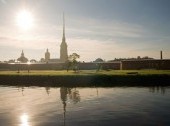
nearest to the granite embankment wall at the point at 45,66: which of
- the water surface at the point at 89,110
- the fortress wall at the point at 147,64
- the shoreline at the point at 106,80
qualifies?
the fortress wall at the point at 147,64

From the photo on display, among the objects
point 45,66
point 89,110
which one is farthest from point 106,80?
point 45,66

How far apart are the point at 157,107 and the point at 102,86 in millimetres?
19099

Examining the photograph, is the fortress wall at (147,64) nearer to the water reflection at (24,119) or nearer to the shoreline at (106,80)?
the shoreline at (106,80)

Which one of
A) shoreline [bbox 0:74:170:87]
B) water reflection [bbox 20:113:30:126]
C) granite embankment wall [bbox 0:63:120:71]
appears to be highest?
granite embankment wall [bbox 0:63:120:71]

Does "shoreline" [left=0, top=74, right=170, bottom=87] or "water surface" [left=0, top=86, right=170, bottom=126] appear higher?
"shoreline" [left=0, top=74, right=170, bottom=87]

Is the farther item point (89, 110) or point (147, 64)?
point (147, 64)

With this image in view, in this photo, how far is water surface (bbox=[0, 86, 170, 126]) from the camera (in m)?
21.5

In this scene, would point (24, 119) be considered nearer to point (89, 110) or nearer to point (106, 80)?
point (89, 110)

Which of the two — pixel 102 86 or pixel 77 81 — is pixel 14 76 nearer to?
pixel 77 81

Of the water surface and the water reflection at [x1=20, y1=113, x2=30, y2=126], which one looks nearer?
the water reflection at [x1=20, y1=113, x2=30, y2=126]

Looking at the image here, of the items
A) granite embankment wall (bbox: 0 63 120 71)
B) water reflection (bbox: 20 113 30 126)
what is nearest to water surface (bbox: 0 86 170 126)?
water reflection (bbox: 20 113 30 126)

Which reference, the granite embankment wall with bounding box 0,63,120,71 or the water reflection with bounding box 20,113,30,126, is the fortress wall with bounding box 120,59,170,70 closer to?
the granite embankment wall with bounding box 0,63,120,71

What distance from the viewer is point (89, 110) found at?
2600 cm

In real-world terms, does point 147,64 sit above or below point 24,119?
above
